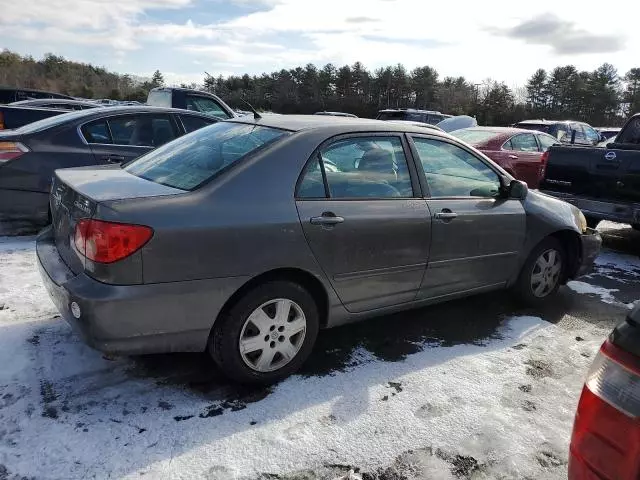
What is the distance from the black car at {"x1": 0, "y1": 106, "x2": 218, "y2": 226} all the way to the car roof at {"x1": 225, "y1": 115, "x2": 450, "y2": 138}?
2008 millimetres

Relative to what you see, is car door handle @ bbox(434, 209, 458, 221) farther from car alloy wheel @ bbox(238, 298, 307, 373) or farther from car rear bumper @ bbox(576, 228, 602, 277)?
car rear bumper @ bbox(576, 228, 602, 277)

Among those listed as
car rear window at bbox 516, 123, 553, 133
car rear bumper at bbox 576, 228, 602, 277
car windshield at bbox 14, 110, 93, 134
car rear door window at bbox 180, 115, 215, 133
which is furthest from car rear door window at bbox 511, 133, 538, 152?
car windshield at bbox 14, 110, 93, 134

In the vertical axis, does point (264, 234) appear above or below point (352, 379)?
above

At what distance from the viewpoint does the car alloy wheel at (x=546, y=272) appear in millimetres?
4641

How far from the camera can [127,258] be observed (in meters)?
2.62

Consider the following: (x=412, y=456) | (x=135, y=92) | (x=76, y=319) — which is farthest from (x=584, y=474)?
(x=135, y=92)

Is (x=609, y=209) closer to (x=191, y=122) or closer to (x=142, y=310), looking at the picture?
(x=191, y=122)

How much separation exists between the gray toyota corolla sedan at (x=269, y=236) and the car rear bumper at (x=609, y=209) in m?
2.70

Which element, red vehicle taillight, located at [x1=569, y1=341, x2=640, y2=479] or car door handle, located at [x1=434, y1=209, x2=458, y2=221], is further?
car door handle, located at [x1=434, y1=209, x2=458, y2=221]

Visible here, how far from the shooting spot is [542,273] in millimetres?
4691

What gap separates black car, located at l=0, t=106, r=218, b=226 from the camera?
5562 millimetres

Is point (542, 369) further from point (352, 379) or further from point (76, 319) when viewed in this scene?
point (76, 319)

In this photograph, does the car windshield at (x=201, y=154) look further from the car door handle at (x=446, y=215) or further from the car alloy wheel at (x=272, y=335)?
the car door handle at (x=446, y=215)

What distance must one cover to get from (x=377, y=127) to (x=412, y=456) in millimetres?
2116
